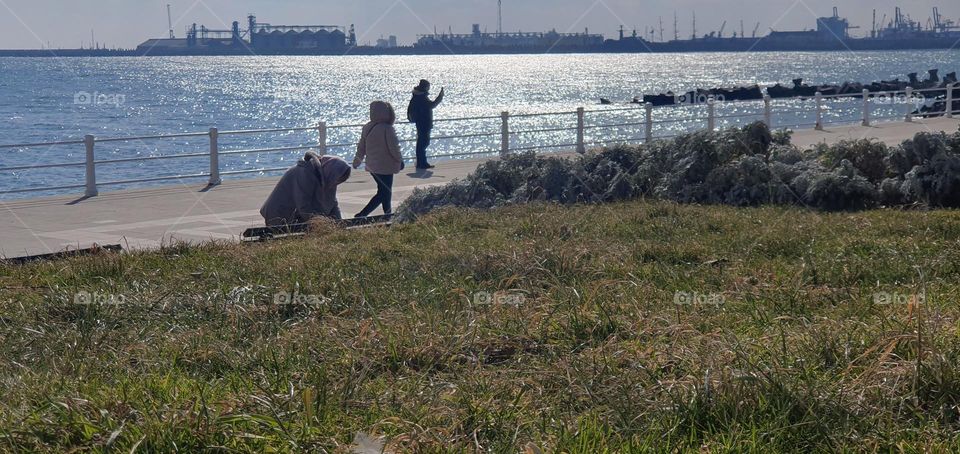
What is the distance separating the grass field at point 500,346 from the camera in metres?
3.92

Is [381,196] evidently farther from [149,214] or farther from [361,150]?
[149,214]

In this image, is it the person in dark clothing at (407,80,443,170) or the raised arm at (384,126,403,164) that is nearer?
the raised arm at (384,126,403,164)

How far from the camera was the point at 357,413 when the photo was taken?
429 cm

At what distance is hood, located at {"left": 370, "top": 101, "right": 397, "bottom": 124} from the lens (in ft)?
44.3

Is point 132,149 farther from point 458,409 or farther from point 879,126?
point 458,409

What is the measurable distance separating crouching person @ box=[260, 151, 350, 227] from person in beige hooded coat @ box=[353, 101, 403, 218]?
1.79 meters

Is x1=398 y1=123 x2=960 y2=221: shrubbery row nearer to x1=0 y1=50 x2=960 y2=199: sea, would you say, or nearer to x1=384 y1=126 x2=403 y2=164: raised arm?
x1=384 y1=126 x2=403 y2=164: raised arm

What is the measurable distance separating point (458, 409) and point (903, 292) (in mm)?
3206

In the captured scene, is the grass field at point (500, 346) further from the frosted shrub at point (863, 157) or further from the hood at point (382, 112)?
the hood at point (382, 112)

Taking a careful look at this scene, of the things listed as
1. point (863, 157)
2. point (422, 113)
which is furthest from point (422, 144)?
point (863, 157)

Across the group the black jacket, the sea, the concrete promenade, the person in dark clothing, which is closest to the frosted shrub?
the concrete promenade

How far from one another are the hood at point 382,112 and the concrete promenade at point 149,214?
1201mm

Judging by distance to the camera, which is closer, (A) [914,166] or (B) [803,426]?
(B) [803,426]

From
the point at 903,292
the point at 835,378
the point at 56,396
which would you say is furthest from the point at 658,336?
the point at 56,396
